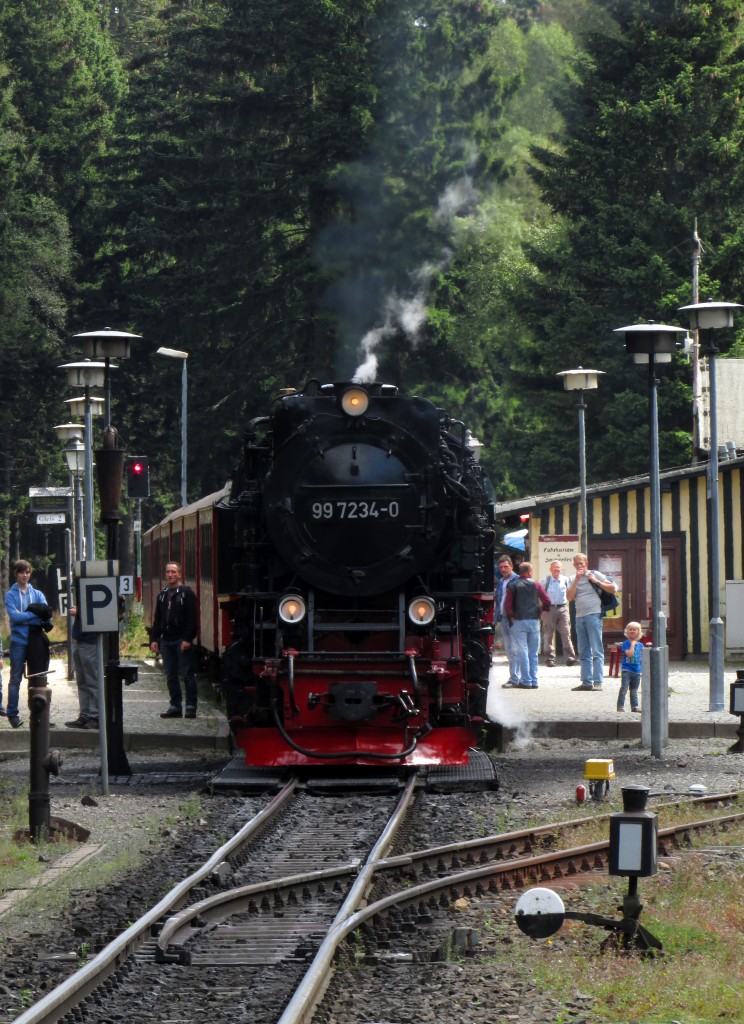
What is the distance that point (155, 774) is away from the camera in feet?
49.9

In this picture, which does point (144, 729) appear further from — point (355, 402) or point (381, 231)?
point (381, 231)

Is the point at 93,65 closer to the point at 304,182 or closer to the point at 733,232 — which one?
the point at 304,182

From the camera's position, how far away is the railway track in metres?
7.19

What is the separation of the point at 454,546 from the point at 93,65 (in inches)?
1841

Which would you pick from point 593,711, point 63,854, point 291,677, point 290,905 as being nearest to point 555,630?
point 593,711

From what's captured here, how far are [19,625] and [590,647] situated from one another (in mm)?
7030

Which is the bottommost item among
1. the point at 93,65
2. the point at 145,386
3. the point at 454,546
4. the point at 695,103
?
the point at 454,546

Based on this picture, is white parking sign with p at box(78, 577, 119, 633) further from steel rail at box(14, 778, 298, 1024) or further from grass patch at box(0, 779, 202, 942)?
steel rail at box(14, 778, 298, 1024)

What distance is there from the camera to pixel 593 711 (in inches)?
745

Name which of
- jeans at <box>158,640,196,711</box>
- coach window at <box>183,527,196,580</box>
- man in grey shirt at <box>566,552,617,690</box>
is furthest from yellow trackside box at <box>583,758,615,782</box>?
coach window at <box>183,527,196,580</box>

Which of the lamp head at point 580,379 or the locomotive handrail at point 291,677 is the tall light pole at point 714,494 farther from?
the locomotive handrail at point 291,677

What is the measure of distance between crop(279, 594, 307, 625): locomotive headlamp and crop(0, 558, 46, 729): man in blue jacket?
4.38 metres

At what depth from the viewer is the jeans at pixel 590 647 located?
21.0 m

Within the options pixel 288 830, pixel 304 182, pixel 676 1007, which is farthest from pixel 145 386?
pixel 676 1007
